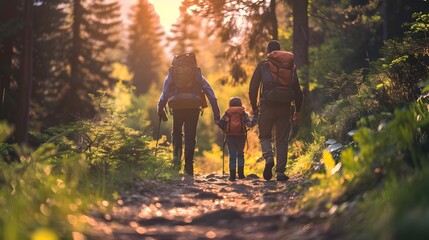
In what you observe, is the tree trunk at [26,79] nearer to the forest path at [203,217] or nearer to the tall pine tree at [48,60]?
the tall pine tree at [48,60]

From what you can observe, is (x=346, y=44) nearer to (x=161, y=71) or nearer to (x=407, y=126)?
(x=407, y=126)

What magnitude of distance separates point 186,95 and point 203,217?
581 centimetres

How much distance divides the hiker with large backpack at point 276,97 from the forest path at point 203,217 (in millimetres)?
2575

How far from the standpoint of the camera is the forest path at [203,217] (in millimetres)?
4570

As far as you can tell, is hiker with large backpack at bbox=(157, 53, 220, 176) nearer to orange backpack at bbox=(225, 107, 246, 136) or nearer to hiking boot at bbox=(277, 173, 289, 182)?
orange backpack at bbox=(225, 107, 246, 136)

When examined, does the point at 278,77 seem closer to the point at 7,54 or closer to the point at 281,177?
the point at 281,177

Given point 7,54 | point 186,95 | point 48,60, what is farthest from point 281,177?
point 48,60

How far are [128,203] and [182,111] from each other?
17.4 ft

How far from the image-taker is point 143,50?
259 feet

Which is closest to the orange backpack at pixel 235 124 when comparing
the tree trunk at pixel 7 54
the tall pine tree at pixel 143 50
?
the tree trunk at pixel 7 54

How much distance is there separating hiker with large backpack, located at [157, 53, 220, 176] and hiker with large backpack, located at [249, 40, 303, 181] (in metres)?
1.42

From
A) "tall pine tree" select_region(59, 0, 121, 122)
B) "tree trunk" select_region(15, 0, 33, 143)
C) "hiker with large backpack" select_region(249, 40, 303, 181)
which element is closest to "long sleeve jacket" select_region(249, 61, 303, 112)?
"hiker with large backpack" select_region(249, 40, 303, 181)

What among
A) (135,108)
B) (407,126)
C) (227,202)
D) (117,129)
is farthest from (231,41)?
(135,108)

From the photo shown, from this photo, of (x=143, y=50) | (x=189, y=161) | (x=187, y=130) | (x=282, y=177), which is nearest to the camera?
(x=282, y=177)
